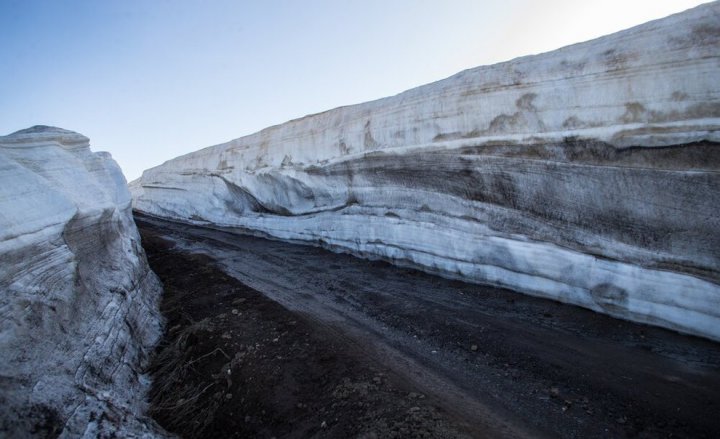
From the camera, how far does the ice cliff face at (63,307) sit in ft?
10.2

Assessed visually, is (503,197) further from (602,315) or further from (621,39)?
(621,39)

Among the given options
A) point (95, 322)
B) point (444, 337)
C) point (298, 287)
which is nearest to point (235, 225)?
point (298, 287)

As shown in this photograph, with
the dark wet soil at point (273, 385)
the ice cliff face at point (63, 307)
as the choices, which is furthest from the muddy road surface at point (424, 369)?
the ice cliff face at point (63, 307)

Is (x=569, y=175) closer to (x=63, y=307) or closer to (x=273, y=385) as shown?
(x=273, y=385)

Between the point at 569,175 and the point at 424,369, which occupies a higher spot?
the point at 569,175

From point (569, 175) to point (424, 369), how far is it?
12.2 ft

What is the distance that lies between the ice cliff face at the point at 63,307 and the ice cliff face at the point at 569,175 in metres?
5.44

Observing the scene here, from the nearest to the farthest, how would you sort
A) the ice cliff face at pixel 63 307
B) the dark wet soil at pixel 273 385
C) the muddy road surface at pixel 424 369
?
the ice cliff face at pixel 63 307
the muddy road surface at pixel 424 369
the dark wet soil at pixel 273 385

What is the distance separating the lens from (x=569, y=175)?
570 cm

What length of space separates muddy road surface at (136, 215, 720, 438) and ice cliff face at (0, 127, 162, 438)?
1.72 ft

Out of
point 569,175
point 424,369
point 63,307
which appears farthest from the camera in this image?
point 569,175

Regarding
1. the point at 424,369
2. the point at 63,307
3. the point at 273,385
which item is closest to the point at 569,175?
the point at 424,369

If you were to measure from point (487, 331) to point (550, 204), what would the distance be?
2.40 m

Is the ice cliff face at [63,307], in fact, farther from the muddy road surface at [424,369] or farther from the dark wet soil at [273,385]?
the muddy road surface at [424,369]
